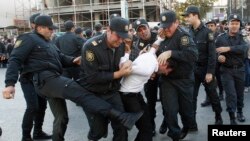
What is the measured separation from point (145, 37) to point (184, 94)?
40.4 inches

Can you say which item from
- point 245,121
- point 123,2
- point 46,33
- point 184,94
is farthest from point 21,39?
point 123,2

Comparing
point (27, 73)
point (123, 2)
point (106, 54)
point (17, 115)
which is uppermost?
point (123, 2)

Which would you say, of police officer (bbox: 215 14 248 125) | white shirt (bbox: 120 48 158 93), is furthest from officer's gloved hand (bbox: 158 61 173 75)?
police officer (bbox: 215 14 248 125)

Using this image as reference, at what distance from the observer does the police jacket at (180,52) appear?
4.58 metres

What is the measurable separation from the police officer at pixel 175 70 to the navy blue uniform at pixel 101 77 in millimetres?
757

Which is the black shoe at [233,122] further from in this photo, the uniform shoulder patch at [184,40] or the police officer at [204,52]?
the uniform shoulder patch at [184,40]

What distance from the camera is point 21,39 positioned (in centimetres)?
478

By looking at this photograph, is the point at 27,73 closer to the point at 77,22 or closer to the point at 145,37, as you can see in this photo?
the point at 145,37

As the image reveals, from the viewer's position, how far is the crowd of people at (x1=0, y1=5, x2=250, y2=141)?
12.9 feet

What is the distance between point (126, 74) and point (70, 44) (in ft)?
14.9

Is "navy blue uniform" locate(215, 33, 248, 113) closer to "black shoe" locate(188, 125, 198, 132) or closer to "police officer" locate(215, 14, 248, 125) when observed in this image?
"police officer" locate(215, 14, 248, 125)

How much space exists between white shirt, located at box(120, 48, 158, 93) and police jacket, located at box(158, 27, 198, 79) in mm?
416

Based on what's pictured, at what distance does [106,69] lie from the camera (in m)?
3.95

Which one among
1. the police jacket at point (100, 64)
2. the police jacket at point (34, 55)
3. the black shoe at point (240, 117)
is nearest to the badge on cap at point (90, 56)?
the police jacket at point (100, 64)
